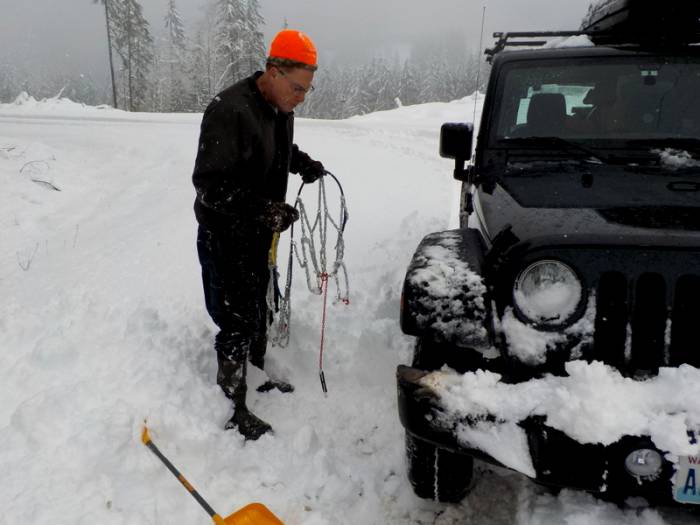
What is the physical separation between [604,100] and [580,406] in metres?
2.14

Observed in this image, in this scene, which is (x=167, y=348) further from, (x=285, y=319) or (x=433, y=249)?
(x=433, y=249)

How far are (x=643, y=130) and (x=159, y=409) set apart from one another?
317 cm

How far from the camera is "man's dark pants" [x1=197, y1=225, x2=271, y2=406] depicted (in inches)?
115

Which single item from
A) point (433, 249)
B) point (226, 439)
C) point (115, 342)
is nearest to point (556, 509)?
point (433, 249)

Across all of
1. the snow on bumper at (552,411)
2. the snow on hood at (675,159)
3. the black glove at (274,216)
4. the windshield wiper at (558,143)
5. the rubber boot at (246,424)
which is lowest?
the rubber boot at (246,424)

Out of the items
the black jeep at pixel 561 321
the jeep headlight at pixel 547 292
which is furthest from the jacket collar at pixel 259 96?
the jeep headlight at pixel 547 292

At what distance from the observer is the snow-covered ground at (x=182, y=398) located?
246cm

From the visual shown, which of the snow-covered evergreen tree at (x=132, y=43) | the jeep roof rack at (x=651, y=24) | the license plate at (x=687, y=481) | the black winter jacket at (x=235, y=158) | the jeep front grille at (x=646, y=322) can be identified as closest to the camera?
the license plate at (x=687, y=481)

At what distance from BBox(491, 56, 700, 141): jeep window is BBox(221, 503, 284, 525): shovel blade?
2.48 meters

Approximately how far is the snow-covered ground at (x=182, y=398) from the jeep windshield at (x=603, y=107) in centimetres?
168

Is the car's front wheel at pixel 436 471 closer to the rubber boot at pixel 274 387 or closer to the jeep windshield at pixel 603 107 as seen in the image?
the rubber boot at pixel 274 387

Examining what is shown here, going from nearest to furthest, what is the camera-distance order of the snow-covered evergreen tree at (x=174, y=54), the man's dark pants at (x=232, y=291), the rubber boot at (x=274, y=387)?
the man's dark pants at (x=232, y=291) → the rubber boot at (x=274, y=387) → the snow-covered evergreen tree at (x=174, y=54)

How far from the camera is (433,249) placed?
2.48m

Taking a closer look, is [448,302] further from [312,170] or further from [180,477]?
[312,170]
